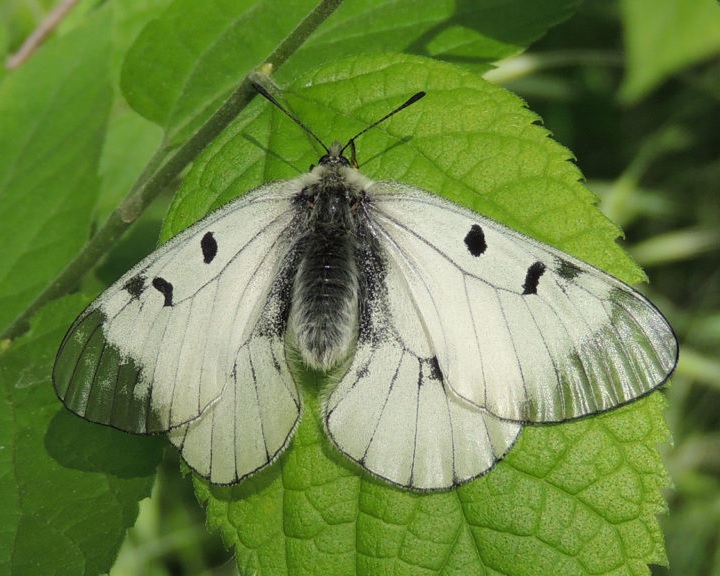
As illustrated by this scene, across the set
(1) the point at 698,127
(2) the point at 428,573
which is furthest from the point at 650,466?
(1) the point at 698,127

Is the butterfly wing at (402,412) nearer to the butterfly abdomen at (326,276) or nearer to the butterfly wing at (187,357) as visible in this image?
the butterfly abdomen at (326,276)

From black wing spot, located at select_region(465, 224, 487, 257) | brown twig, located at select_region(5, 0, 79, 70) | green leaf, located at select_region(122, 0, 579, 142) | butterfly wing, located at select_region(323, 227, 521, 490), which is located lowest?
butterfly wing, located at select_region(323, 227, 521, 490)

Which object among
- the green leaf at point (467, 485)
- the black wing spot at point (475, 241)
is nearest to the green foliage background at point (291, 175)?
the green leaf at point (467, 485)

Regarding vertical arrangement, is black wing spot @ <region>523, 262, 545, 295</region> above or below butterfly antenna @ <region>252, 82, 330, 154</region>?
below

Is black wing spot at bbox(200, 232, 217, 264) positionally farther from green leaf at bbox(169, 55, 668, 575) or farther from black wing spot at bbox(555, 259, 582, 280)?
black wing spot at bbox(555, 259, 582, 280)

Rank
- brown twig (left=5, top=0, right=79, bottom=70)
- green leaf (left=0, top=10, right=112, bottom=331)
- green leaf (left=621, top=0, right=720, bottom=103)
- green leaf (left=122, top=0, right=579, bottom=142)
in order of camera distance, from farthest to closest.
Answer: green leaf (left=621, top=0, right=720, bottom=103)
brown twig (left=5, top=0, right=79, bottom=70)
green leaf (left=0, top=10, right=112, bottom=331)
green leaf (left=122, top=0, right=579, bottom=142)

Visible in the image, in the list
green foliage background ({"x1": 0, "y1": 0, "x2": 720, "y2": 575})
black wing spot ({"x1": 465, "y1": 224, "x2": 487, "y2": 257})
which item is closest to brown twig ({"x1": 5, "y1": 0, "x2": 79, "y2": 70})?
green foliage background ({"x1": 0, "y1": 0, "x2": 720, "y2": 575})

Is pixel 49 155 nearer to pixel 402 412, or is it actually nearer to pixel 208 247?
pixel 208 247

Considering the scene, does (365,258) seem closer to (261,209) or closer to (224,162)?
(261,209)

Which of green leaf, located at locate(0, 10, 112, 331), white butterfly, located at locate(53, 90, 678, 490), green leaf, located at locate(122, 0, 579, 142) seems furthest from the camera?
green leaf, located at locate(0, 10, 112, 331)
